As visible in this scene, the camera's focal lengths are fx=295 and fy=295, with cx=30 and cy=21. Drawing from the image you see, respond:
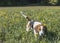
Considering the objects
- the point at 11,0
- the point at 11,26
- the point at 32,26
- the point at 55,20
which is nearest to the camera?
the point at 32,26

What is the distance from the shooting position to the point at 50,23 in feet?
34.3

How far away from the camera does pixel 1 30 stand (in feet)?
32.0

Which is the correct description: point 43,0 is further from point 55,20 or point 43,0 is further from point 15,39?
point 15,39

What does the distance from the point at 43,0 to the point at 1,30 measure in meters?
17.5

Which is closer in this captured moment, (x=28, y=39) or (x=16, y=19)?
(x=28, y=39)

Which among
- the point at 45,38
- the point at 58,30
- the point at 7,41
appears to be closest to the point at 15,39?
the point at 7,41

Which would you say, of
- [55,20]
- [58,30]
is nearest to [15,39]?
[58,30]

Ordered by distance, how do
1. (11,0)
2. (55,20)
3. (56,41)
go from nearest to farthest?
(56,41), (55,20), (11,0)

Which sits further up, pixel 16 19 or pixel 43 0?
pixel 16 19

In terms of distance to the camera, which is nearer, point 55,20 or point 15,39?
point 15,39

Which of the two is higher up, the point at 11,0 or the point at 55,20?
the point at 55,20

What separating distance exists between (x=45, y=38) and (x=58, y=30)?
1057 mm

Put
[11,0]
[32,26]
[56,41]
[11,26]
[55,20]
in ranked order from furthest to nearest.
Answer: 1. [11,0]
2. [55,20]
3. [11,26]
4. [32,26]
5. [56,41]

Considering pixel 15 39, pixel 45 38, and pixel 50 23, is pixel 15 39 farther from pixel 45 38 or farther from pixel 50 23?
A: pixel 50 23
